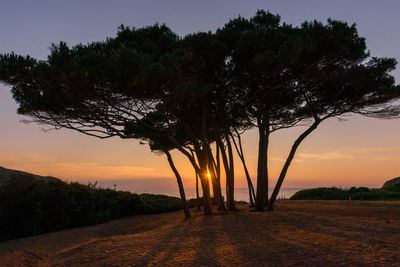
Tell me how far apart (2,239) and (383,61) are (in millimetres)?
14918

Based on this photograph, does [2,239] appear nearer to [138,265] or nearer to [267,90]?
[138,265]

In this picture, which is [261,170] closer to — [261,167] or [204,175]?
[261,167]

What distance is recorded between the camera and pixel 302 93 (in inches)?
490

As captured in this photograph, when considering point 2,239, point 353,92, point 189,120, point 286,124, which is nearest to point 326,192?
point 286,124

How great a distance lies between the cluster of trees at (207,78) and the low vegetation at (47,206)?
8.16ft

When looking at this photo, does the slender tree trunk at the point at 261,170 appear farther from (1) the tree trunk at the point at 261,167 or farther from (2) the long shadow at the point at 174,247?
(2) the long shadow at the point at 174,247

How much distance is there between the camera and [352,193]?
23859mm

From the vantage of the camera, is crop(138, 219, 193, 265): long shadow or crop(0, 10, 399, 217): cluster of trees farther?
crop(0, 10, 399, 217): cluster of trees

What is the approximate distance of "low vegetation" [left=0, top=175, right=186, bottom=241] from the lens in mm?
10703

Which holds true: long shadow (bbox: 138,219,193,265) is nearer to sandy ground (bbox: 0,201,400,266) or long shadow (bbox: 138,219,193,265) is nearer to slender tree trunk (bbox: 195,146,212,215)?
sandy ground (bbox: 0,201,400,266)

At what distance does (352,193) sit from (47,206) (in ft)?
70.1

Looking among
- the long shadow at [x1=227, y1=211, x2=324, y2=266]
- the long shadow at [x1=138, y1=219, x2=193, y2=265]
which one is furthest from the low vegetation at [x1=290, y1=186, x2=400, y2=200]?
the long shadow at [x1=138, y1=219, x2=193, y2=265]

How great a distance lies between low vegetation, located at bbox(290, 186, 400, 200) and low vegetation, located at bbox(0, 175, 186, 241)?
16.3 meters

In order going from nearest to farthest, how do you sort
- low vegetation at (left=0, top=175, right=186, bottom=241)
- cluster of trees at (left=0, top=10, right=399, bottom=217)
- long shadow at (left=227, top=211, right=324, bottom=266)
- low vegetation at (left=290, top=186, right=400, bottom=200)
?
1. long shadow at (left=227, top=211, right=324, bottom=266)
2. cluster of trees at (left=0, top=10, right=399, bottom=217)
3. low vegetation at (left=0, top=175, right=186, bottom=241)
4. low vegetation at (left=290, top=186, right=400, bottom=200)
